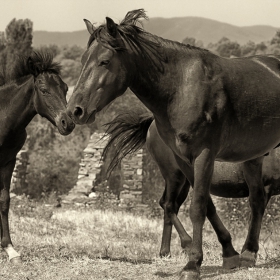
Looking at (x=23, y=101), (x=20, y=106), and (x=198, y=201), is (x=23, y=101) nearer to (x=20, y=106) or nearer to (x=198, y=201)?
(x=20, y=106)

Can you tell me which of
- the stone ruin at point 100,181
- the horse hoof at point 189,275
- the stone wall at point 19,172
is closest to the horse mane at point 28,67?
the horse hoof at point 189,275

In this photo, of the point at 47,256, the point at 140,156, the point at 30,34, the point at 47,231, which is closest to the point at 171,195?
the point at 47,256

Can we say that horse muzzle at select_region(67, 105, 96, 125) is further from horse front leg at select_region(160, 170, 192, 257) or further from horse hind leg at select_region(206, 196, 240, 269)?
horse front leg at select_region(160, 170, 192, 257)

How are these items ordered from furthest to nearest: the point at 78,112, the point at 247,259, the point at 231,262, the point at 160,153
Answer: the point at 160,153 → the point at 247,259 → the point at 231,262 → the point at 78,112

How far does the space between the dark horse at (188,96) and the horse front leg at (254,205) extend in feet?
2.10

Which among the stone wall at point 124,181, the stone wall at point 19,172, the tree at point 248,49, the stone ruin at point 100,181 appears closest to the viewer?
the stone ruin at point 100,181

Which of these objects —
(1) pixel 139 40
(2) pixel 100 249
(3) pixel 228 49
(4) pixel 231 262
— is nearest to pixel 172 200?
(2) pixel 100 249

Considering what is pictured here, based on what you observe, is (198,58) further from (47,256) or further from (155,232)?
(155,232)

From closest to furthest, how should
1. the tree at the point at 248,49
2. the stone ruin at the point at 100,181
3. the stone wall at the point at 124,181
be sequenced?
the stone ruin at the point at 100,181
the stone wall at the point at 124,181
the tree at the point at 248,49

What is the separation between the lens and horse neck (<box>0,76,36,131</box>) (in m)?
7.40

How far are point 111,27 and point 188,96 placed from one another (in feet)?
2.93

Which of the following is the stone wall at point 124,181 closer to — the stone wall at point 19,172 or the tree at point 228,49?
the stone wall at point 19,172

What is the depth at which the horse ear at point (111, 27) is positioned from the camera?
524 cm

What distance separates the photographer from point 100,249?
9.11m
